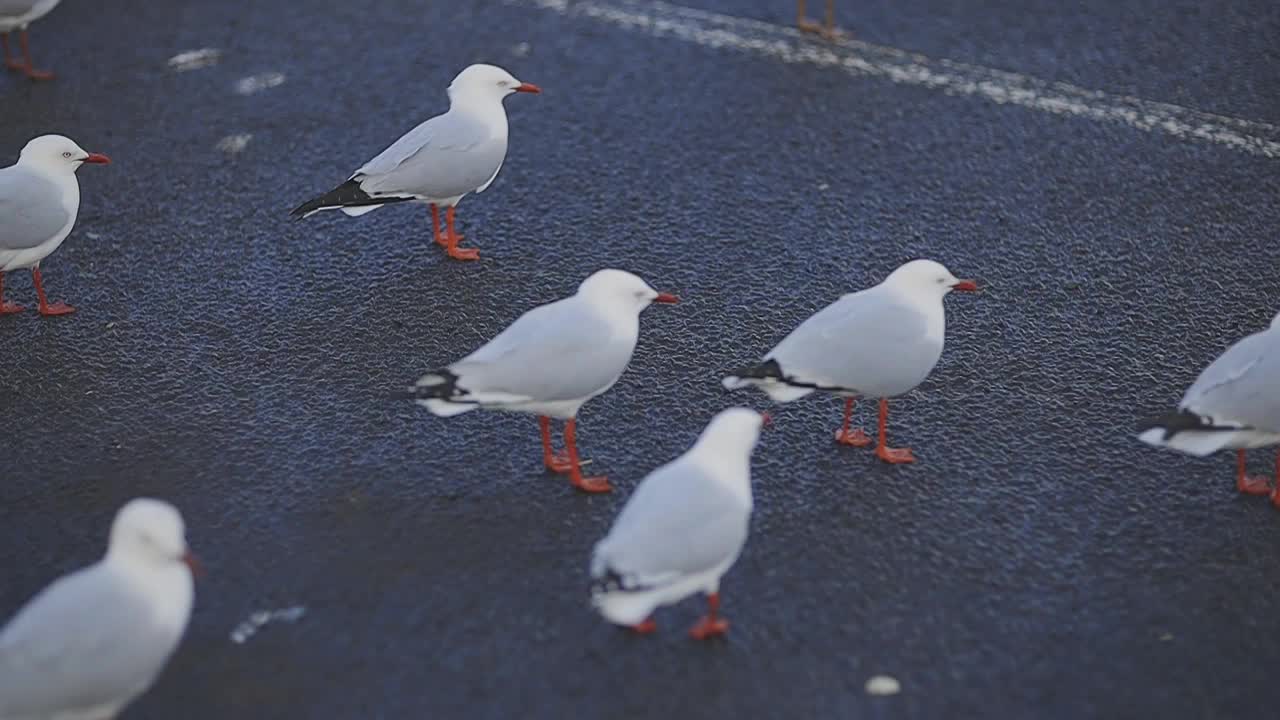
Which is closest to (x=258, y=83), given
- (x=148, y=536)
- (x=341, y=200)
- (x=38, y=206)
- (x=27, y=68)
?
(x=27, y=68)

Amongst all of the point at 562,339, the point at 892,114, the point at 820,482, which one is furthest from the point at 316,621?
the point at 892,114

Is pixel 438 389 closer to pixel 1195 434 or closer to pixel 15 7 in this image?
pixel 1195 434

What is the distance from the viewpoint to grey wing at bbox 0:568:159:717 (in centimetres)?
356

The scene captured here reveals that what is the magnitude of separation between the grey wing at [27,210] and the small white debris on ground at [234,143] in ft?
4.55

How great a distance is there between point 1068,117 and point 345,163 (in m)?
3.52

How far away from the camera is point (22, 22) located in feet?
25.5

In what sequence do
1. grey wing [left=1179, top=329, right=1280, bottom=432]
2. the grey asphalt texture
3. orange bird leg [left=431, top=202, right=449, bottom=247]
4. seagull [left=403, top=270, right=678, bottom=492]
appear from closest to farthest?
the grey asphalt texture < grey wing [left=1179, top=329, right=1280, bottom=432] < seagull [left=403, top=270, right=678, bottom=492] < orange bird leg [left=431, top=202, right=449, bottom=247]

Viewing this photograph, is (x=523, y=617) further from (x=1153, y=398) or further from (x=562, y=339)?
(x=1153, y=398)

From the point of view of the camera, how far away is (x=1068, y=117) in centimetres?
718

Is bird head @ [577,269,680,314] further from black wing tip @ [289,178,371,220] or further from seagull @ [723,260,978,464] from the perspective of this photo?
black wing tip @ [289,178,371,220]

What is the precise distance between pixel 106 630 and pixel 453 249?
115 inches

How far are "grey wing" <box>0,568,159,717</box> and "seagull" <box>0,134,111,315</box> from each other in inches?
94.7

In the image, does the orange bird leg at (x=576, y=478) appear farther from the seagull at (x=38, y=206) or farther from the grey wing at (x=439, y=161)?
the seagull at (x=38, y=206)

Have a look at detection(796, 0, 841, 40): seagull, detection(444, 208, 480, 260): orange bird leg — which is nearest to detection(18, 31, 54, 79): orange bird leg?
detection(444, 208, 480, 260): orange bird leg
